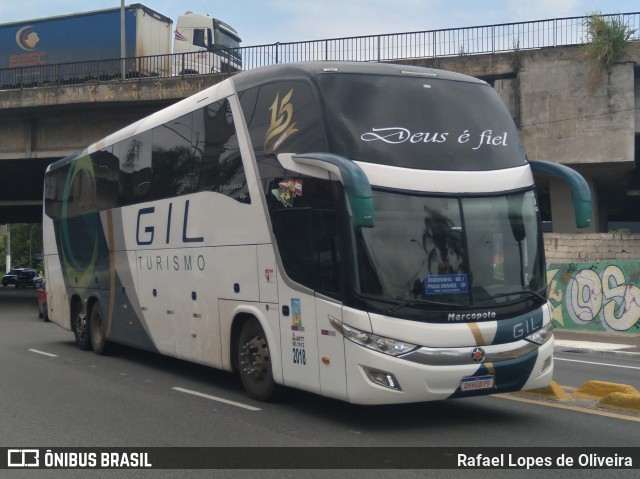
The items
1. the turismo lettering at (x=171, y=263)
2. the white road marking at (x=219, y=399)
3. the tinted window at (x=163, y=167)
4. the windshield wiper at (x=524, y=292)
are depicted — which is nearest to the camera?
the windshield wiper at (x=524, y=292)

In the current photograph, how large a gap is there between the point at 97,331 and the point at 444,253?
382 inches

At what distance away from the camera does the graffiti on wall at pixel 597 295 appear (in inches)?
810

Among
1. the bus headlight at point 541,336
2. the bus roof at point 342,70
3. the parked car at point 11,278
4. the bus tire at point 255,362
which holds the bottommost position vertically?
the parked car at point 11,278

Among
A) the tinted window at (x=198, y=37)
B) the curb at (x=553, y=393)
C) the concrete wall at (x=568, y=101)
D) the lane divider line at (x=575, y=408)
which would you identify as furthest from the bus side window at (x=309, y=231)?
the tinted window at (x=198, y=37)

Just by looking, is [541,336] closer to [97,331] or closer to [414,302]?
[414,302]

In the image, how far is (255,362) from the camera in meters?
10.3

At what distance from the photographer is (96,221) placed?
1588 centimetres

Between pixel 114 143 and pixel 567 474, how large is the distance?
10.7 meters

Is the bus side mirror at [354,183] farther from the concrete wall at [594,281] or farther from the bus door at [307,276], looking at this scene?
the concrete wall at [594,281]

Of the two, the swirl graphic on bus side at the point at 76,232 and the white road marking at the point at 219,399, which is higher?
the swirl graphic on bus side at the point at 76,232

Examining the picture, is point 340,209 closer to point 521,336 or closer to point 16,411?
point 521,336

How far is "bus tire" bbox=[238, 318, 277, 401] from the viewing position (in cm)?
1003

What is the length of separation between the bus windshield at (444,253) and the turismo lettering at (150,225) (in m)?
4.21

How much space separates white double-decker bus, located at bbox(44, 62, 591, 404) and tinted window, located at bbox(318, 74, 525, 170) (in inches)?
0.6
